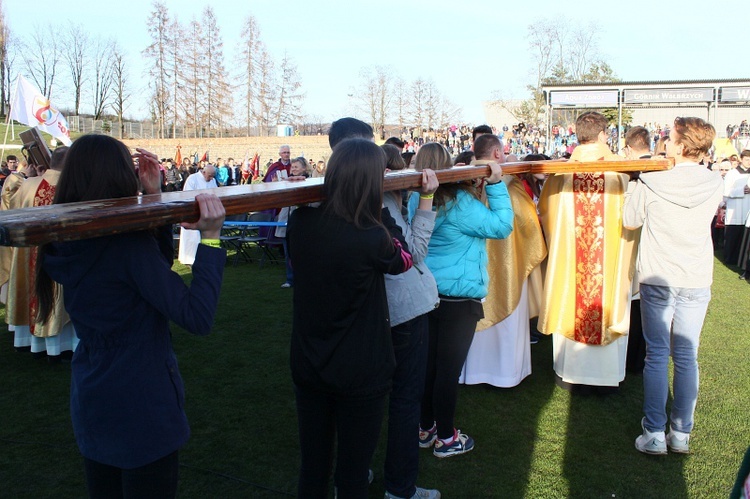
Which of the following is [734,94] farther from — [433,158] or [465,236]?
[433,158]

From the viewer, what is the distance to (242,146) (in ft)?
135

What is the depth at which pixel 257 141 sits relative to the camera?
41.5 meters

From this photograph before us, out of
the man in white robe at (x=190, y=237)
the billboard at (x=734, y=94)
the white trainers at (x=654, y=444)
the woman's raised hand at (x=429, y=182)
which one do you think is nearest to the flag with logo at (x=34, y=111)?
the man in white robe at (x=190, y=237)

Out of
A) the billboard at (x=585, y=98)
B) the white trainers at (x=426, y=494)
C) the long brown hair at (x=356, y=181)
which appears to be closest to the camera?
the long brown hair at (x=356, y=181)

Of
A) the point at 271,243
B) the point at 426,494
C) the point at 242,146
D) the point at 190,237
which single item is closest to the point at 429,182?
the point at 426,494

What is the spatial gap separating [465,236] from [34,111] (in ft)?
31.4

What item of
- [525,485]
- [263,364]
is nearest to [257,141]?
[263,364]

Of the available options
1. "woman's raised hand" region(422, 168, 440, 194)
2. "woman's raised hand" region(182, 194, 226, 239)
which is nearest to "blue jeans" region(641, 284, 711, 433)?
"woman's raised hand" region(422, 168, 440, 194)

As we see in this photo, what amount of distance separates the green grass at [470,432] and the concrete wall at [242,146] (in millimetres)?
32248

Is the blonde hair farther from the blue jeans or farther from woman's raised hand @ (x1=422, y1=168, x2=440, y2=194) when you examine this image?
the blue jeans

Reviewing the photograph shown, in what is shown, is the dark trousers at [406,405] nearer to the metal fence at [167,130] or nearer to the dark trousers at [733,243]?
the dark trousers at [733,243]

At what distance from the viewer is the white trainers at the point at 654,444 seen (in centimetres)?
399

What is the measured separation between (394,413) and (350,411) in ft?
2.32

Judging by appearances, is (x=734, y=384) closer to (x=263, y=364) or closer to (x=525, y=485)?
(x=525, y=485)
